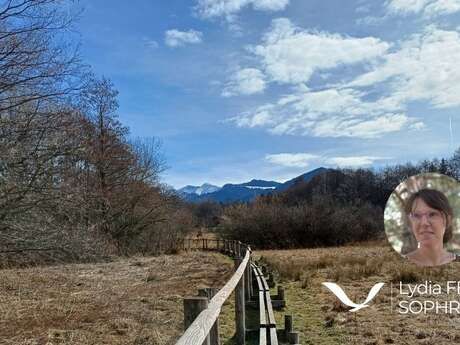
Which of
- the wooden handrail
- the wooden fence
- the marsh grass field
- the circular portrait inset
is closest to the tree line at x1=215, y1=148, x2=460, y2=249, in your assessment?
the marsh grass field

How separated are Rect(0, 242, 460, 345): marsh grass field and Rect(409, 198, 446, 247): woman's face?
4.76ft

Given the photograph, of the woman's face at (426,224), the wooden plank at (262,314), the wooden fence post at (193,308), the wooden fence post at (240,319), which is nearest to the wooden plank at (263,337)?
the wooden fence post at (240,319)

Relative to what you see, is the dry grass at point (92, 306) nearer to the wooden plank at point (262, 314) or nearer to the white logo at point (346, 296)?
the wooden plank at point (262, 314)

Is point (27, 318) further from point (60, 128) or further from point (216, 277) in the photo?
point (216, 277)

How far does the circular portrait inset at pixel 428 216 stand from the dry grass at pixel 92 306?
4072 mm

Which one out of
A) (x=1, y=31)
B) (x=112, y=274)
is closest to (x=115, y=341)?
(x=1, y=31)

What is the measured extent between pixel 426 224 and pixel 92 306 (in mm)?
6590

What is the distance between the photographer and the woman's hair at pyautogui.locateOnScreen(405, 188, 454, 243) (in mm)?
7355

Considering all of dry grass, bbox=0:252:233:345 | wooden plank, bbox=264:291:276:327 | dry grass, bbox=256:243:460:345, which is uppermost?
wooden plank, bbox=264:291:276:327

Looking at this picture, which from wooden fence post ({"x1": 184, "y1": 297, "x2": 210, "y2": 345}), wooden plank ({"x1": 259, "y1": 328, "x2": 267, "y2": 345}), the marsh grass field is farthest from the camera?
the marsh grass field

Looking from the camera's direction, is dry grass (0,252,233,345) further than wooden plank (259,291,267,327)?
Yes

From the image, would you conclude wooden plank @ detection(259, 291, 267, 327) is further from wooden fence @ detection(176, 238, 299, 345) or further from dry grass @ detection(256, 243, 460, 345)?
dry grass @ detection(256, 243, 460, 345)

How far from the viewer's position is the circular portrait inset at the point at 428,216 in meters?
7.38

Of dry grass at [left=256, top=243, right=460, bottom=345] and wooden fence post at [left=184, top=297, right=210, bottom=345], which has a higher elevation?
wooden fence post at [left=184, top=297, right=210, bottom=345]
